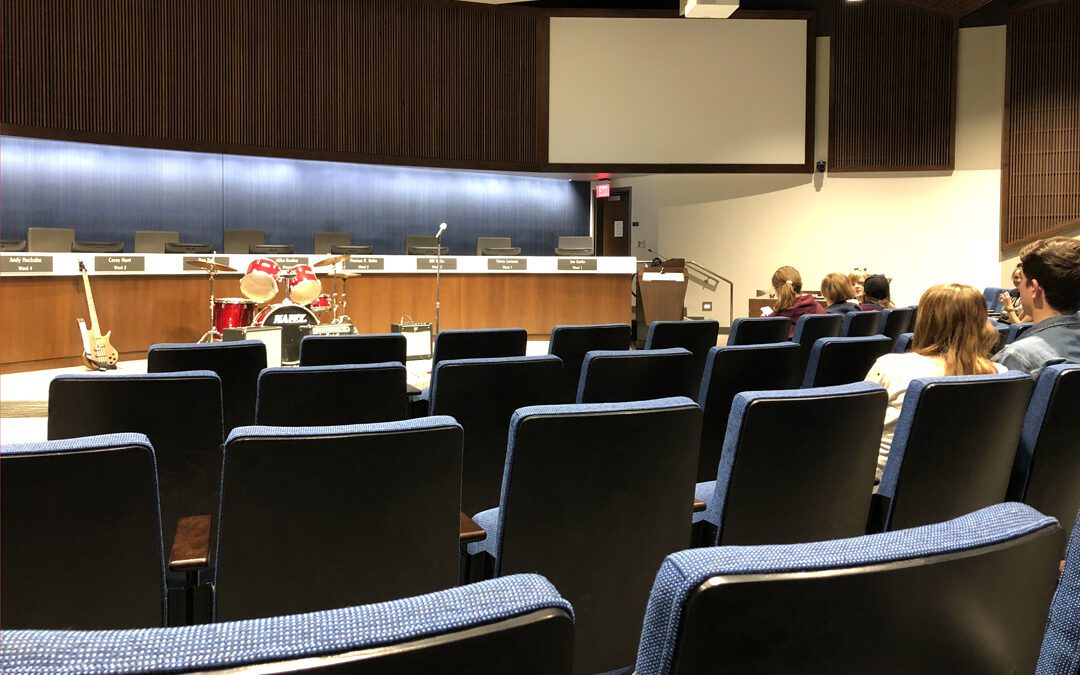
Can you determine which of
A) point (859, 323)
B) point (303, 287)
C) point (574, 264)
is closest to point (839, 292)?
point (859, 323)

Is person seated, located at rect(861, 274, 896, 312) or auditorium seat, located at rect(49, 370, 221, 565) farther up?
person seated, located at rect(861, 274, 896, 312)

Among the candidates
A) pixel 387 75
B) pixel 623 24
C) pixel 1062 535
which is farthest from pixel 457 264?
pixel 1062 535

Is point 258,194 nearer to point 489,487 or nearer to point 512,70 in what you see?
point 512,70

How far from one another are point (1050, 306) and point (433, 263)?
307 inches

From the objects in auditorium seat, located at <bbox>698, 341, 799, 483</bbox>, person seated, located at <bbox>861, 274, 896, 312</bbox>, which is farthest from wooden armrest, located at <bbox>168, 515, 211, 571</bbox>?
person seated, located at <bbox>861, 274, 896, 312</bbox>

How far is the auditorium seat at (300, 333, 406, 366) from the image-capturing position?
11.9 feet

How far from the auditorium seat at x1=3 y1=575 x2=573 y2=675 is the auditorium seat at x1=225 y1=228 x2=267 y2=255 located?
31.3 ft

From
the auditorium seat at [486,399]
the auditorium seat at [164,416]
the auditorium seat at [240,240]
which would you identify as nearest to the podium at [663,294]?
the auditorium seat at [240,240]

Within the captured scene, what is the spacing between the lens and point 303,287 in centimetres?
775

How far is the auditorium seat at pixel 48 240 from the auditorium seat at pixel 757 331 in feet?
20.6

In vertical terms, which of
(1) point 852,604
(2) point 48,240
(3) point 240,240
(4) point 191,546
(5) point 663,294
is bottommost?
(4) point 191,546

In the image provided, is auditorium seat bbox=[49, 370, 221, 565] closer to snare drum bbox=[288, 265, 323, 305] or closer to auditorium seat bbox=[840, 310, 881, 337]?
auditorium seat bbox=[840, 310, 881, 337]

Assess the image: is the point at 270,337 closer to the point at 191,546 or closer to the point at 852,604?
the point at 191,546

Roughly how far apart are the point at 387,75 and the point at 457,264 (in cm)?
275
